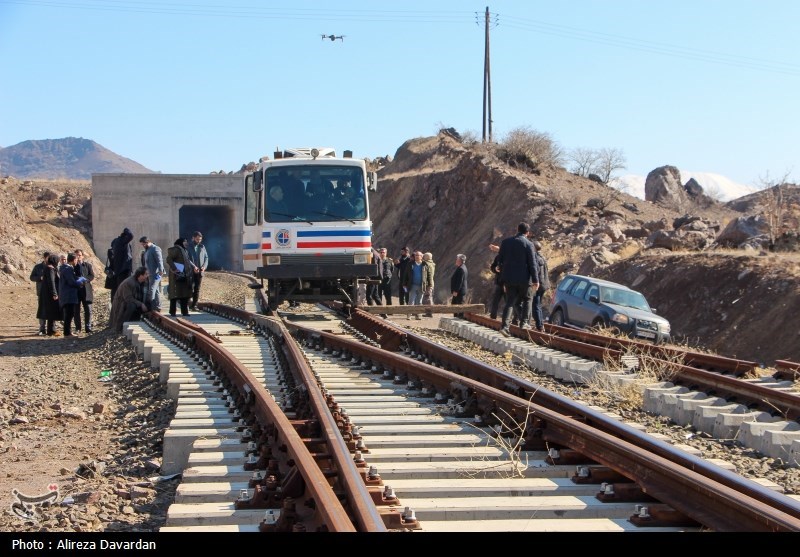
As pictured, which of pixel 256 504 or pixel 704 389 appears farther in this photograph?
pixel 704 389

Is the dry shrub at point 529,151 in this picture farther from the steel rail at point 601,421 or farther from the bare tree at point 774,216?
the steel rail at point 601,421

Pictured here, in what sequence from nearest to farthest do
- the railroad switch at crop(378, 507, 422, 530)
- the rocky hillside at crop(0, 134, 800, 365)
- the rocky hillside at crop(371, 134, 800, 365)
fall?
1. the railroad switch at crop(378, 507, 422, 530)
2. the rocky hillside at crop(371, 134, 800, 365)
3. the rocky hillside at crop(0, 134, 800, 365)

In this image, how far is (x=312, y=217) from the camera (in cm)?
1891

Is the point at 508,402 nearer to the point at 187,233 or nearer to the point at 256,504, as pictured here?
the point at 256,504

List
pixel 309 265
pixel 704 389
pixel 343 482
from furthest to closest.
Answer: pixel 309 265, pixel 704 389, pixel 343 482

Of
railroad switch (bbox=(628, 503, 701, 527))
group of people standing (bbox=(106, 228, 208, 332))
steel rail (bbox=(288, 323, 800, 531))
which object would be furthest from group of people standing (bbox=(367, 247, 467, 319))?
railroad switch (bbox=(628, 503, 701, 527))

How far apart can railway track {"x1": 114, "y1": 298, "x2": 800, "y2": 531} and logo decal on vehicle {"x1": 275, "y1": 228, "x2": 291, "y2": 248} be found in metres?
9.08

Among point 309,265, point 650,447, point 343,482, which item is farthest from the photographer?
point 309,265

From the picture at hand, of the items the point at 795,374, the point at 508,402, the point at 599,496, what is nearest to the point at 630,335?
the point at 795,374

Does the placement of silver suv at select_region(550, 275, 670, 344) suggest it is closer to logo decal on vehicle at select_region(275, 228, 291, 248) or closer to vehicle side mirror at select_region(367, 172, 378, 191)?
vehicle side mirror at select_region(367, 172, 378, 191)

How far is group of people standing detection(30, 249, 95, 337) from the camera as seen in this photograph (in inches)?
754

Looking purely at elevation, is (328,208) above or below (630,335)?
above

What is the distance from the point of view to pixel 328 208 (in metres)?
19.0
